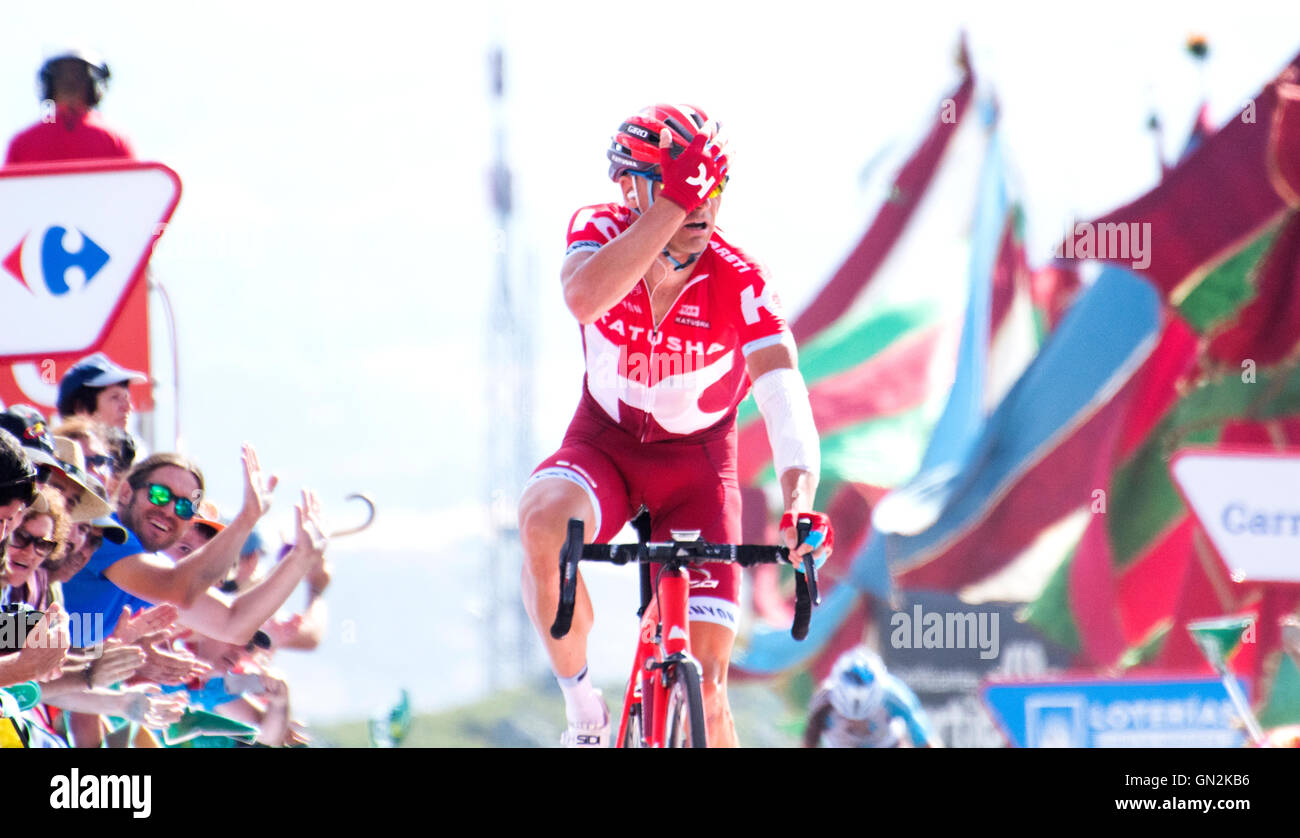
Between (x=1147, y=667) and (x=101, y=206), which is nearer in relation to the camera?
(x=101, y=206)

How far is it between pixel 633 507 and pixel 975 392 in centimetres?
1067

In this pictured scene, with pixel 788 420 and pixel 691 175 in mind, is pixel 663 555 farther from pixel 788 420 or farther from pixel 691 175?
pixel 691 175

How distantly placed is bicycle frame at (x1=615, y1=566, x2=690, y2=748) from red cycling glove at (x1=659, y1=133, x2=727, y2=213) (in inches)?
41.0

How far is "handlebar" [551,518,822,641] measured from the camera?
4258 millimetres

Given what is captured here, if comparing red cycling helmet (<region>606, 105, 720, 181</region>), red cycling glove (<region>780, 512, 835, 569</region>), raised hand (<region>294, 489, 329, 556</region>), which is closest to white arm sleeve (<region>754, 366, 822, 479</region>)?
red cycling glove (<region>780, 512, 835, 569</region>)

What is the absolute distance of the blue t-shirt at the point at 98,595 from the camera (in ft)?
17.6

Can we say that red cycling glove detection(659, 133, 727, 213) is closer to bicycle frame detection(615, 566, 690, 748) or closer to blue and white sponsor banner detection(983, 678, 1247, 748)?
bicycle frame detection(615, 566, 690, 748)

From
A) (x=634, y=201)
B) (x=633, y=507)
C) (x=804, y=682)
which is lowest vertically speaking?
(x=804, y=682)

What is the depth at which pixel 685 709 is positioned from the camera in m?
4.29

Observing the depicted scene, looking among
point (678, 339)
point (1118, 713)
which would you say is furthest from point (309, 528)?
point (1118, 713)

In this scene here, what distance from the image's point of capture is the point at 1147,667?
1474 cm

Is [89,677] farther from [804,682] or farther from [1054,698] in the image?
[804,682]
